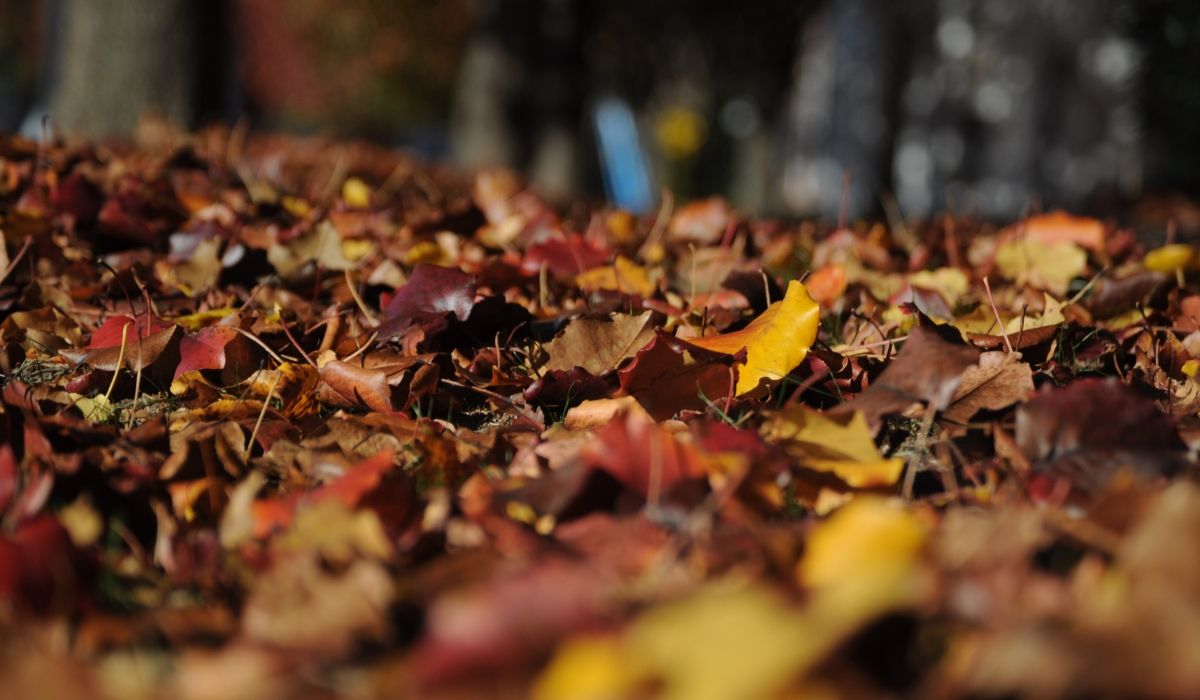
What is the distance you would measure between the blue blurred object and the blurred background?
0.09 metres

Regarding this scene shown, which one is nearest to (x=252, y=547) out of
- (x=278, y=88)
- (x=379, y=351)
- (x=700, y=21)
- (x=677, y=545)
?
(x=677, y=545)

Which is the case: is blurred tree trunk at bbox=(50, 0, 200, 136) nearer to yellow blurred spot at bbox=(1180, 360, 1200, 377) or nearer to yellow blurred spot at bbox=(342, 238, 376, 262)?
yellow blurred spot at bbox=(342, 238, 376, 262)

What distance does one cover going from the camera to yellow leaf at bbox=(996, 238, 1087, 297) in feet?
7.95

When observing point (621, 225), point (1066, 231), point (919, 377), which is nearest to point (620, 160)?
point (621, 225)

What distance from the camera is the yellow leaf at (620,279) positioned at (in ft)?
7.28

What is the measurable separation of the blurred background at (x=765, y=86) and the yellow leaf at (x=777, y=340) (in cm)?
71

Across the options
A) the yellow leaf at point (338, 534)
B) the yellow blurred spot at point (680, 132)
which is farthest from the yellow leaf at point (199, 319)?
the yellow blurred spot at point (680, 132)

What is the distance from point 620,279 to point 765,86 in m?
23.4

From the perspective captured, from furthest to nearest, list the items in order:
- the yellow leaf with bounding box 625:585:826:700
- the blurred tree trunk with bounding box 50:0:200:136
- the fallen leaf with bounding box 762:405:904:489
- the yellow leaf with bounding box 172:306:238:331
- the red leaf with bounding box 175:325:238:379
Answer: the blurred tree trunk with bounding box 50:0:200:136 < the yellow leaf with bounding box 172:306:238:331 < the red leaf with bounding box 175:325:238:379 < the fallen leaf with bounding box 762:405:904:489 < the yellow leaf with bounding box 625:585:826:700

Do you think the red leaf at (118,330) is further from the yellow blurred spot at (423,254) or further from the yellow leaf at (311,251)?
the yellow blurred spot at (423,254)

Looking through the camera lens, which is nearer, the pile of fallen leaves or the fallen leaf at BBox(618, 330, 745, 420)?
the pile of fallen leaves

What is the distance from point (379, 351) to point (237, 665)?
100 cm

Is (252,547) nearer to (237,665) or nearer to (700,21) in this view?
(237,665)

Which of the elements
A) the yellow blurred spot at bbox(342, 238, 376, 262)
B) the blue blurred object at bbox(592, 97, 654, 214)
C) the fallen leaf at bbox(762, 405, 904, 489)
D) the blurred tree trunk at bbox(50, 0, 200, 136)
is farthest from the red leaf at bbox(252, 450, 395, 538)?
the blue blurred object at bbox(592, 97, 654, 214)
